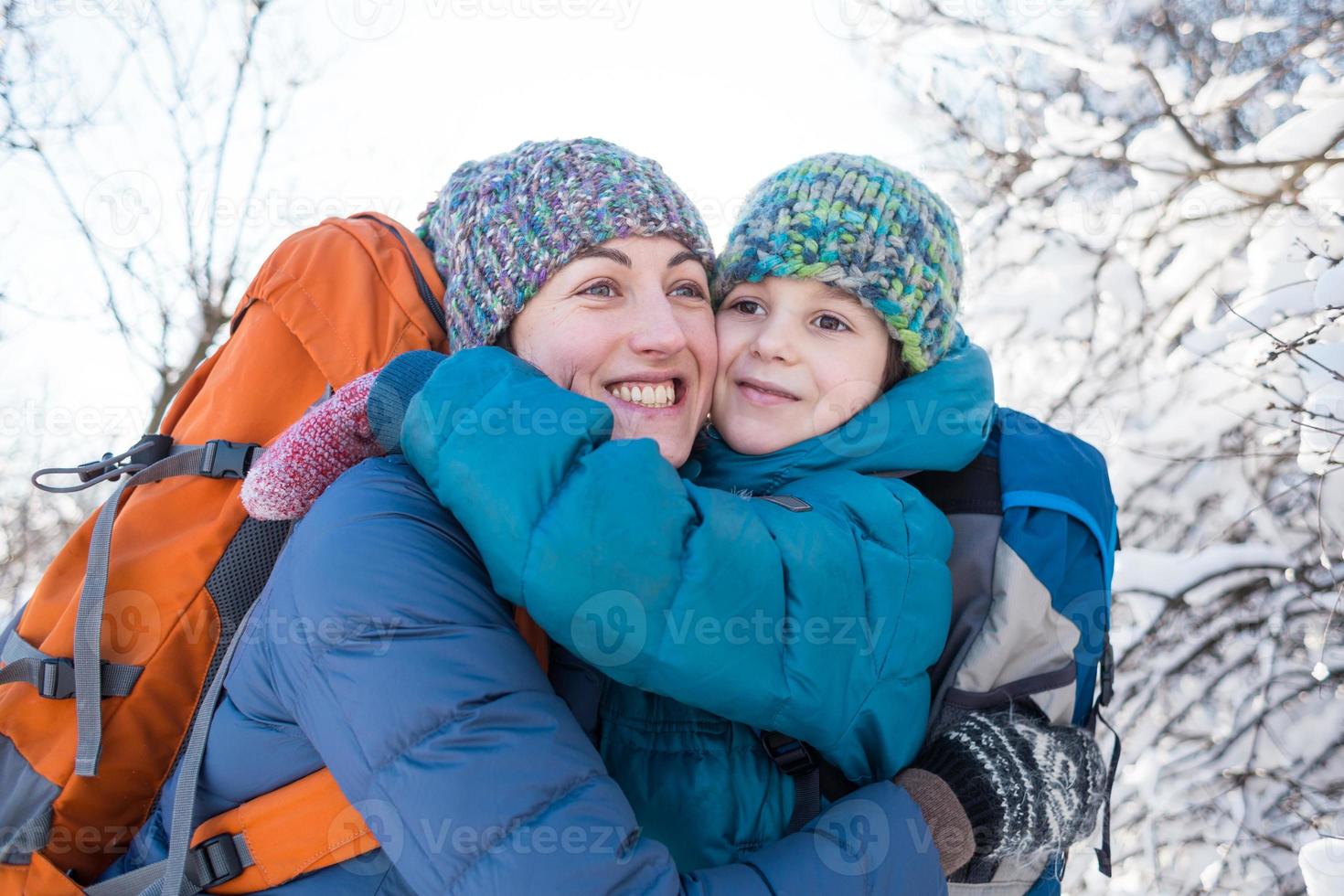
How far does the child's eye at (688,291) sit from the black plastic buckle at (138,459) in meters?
1.20

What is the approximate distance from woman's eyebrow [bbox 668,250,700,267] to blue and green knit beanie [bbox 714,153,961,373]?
0.14 m

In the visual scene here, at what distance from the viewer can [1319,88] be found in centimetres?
398

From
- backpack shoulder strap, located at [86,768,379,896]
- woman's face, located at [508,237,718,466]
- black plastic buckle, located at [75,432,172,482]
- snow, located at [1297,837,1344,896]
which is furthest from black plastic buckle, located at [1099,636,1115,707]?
black plastic buckle, located at [75,432,172,482]

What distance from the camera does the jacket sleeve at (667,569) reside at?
156cm

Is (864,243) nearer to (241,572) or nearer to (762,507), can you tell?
(762,507)

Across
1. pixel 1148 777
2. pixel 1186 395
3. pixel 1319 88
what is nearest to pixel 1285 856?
pixel 1148 777

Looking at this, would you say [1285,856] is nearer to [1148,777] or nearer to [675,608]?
[1148,777]

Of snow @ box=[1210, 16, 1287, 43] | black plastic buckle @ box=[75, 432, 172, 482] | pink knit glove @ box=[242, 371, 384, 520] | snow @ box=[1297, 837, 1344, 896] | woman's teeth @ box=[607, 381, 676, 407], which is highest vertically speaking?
snow @ box=[1210, 16, 1287, 43]

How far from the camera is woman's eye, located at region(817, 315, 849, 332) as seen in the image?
2.34m

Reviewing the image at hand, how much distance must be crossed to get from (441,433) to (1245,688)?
4183 millimetres

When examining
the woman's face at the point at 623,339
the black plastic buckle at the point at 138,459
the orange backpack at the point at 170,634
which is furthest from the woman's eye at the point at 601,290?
the black plastic buckle at the point at 138,459

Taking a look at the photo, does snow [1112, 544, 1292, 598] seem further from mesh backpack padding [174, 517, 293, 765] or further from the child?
mesh backpack padding [174, 517, 293, 765]

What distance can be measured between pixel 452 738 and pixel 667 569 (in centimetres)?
43

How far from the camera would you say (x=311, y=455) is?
1.83 m
